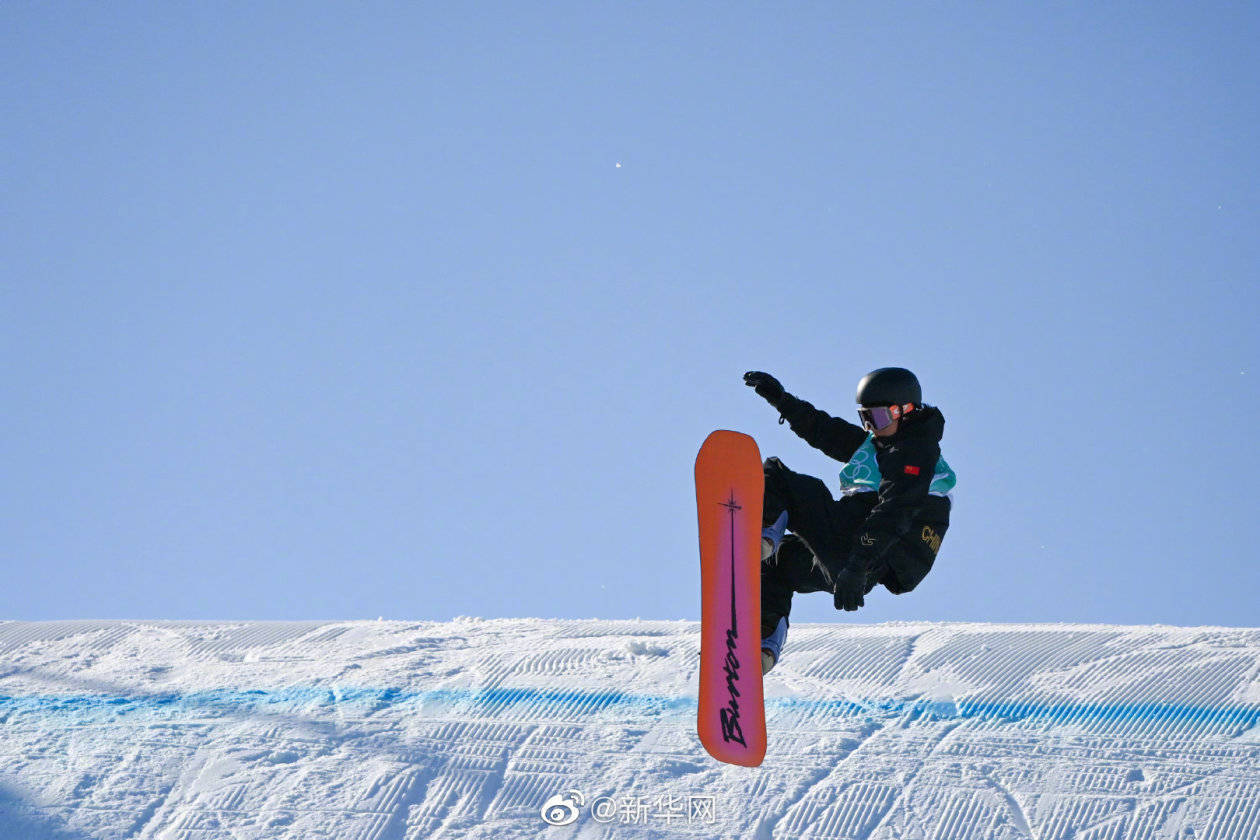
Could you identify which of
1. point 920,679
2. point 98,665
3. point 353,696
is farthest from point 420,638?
point 920,679

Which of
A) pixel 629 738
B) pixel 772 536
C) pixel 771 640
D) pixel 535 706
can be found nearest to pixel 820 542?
pixel 772 536

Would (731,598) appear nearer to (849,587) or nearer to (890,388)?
(849,587)

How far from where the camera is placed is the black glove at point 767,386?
20.0 ft

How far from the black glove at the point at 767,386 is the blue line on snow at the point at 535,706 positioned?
3700mm

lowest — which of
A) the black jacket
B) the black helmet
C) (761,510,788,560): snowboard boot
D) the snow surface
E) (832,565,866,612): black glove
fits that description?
the snow surface

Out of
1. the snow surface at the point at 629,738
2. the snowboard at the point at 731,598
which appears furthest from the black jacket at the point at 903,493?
the snow surface at the point at 629,738

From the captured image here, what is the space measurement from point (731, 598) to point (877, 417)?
3.06 ft

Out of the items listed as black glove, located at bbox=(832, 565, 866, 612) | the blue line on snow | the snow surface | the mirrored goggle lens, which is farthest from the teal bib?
the blue line on snow

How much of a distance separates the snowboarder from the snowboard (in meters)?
0.13

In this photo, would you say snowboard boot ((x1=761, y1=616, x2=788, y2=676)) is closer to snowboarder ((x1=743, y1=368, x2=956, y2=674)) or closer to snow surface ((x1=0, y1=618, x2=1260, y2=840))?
snowboarder ((x1=743, y1=368, x2=956, y2=674))

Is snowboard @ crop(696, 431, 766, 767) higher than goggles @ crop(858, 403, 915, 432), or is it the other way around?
goggles @ crop(858, 403, 915, 432)

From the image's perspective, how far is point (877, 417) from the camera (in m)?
5.73

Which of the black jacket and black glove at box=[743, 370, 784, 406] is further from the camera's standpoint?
black glove at box=[743, 370, 784, 406]

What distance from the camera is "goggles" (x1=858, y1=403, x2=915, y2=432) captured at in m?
5.72
